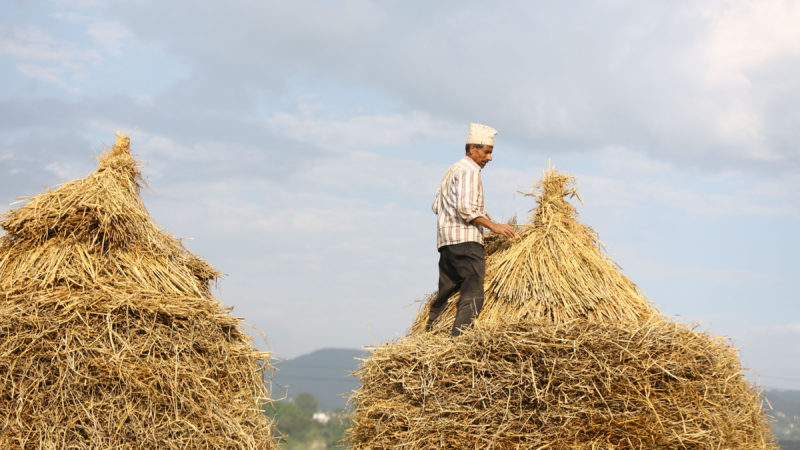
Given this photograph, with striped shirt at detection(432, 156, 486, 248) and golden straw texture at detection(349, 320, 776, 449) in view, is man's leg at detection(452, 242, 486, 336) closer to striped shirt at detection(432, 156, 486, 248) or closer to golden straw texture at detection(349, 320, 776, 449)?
striped shirt at detection(432, 156, 486, 248)

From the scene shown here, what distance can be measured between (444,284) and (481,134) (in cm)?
153

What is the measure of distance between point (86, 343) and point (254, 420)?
1733 mm

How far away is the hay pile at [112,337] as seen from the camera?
19.8ft

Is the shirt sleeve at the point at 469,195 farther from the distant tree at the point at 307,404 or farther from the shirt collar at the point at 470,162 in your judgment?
the distant tree at the point at 307,404

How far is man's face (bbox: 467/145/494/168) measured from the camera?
6.98 metres

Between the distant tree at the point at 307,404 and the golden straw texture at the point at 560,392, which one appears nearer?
the golden straw texture at the point at 560,392

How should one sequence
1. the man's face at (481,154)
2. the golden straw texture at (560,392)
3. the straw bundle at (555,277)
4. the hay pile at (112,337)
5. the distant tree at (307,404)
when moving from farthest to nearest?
the distant tree at (307,404) < the man's face at (481,154) < the straw bundle at (555,277) < the hay pile at (112,337) < the golden straw texture at (560,392)

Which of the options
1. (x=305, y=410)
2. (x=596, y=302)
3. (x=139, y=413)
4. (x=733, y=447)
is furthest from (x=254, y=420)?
(x=305, y=410)

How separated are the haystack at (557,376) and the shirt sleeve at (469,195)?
676 mm

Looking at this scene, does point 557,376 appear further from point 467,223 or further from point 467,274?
point 467,223

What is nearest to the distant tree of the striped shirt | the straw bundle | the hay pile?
the hay pile

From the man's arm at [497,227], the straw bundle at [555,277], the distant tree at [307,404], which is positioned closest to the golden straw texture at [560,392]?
the straw bundle at [555,277]

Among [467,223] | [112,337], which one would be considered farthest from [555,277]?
[112,337]

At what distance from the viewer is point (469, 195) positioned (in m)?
6.73
